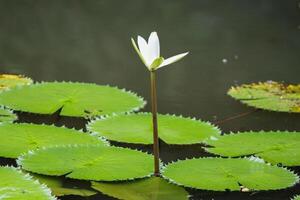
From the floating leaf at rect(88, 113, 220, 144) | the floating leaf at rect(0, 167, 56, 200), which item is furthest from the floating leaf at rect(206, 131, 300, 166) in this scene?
the floating leaf at rect(0, 167, 56, 200)

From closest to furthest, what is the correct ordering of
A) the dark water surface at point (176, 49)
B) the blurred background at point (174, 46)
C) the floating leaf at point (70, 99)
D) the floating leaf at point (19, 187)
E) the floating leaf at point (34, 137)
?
1. the floating leaf at point (19, 187)
2. the floating leaf at point (34, 137)
3. the floating leaf at point (70, 99)
4. the dark water surface at point (176, 49)
5. the blurred background at point (174, 46)

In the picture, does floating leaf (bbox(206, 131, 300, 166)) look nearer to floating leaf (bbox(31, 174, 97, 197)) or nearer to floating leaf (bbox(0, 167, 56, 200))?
floating leaf (bbox(31, 174, 97, 197))

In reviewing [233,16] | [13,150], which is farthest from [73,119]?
[233,16]

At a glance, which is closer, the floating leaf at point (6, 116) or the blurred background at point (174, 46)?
the floating leaf at point (6, 116)

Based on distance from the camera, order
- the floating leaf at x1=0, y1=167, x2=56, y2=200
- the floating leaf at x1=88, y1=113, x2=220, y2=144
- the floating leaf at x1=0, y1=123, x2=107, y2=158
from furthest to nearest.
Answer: the floating leaf at x1=88, y1=113, x2=220, y2=144, the floating leaf at x1=0, y1=123, x2=107, y2=158, the floating leaf at x1=0, y1=167, x2=56, y2=200

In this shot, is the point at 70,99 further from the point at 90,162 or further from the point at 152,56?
the point at 152,56

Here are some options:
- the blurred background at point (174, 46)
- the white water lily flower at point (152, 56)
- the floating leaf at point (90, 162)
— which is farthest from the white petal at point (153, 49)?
the blurred background at point (174, 46)

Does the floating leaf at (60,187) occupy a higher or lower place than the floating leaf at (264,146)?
lower

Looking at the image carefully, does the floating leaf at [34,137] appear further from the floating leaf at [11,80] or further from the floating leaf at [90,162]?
the floating leaf at [11,80]
